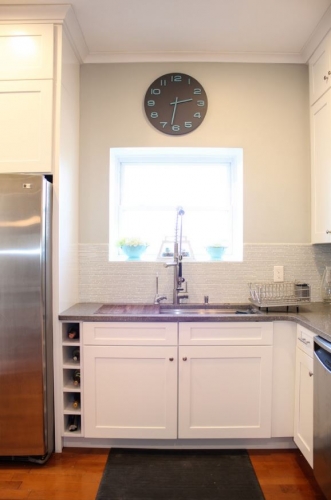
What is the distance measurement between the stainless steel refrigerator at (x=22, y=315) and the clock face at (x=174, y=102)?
3.48 ft

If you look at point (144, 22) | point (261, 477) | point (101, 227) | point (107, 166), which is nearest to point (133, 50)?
point (144, 22)

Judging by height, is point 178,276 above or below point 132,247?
below

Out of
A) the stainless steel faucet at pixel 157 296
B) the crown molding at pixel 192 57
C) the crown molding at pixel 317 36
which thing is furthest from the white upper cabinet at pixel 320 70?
the stainless steel faucet at pixel 157 296

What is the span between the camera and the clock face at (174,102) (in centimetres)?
221

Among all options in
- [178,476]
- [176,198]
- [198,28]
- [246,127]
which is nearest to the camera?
[178,476]

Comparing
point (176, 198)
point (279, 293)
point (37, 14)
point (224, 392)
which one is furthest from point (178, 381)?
point (37, 14)

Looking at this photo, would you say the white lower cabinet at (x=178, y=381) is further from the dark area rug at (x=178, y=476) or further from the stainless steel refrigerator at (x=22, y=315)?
the stainless steel refrigerator at (x=22, y=315)

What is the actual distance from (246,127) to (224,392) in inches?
A: 75.0

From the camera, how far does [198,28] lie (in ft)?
6.33

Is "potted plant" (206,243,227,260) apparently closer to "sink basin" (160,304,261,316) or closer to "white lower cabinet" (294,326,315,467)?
"sink basin" (160,304,261,316)

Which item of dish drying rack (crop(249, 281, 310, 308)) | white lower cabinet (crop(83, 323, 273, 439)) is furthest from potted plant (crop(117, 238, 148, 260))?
dish drying rack (crop(249, 281, 310, 308))

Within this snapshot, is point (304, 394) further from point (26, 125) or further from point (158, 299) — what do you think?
point (26, 125)

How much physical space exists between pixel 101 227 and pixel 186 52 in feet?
4.83

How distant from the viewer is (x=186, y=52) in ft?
7.06
